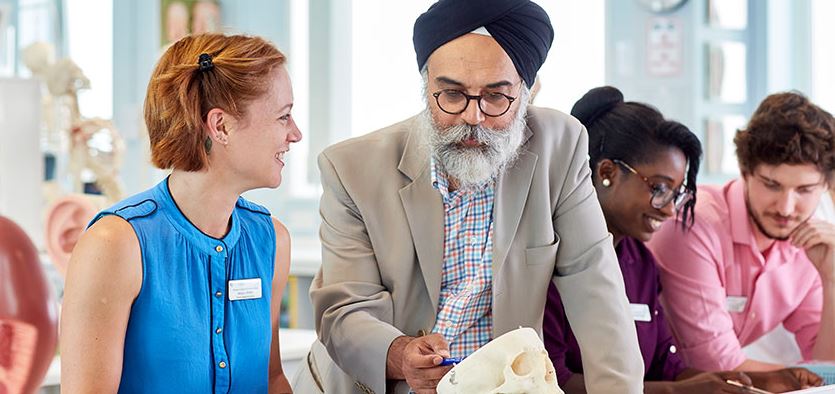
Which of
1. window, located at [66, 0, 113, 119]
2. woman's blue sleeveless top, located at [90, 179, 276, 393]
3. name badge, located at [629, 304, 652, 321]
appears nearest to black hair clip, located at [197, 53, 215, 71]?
woman's blue sleeveless top, located at [90, 179, 276, 393]

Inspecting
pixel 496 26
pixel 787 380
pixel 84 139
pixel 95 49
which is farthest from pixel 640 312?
pixel 95 49

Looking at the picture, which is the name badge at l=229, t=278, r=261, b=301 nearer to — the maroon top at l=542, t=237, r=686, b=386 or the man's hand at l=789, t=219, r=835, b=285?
the maroon top at l=542, t=237, r=686, b=386

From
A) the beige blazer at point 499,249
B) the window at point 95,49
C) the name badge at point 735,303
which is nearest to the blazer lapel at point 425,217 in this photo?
the beige blazer at point 499,249

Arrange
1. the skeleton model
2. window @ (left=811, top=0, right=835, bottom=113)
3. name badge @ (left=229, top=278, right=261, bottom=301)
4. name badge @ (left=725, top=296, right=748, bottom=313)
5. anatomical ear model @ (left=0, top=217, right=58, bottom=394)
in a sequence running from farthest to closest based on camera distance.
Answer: window @ (left=811, top=0, right=835, bottom=113) → the skeleton model → name badge @ (left=725, top=296, right=748, bottom=313) → anatomical ear model @ (left=0, top=217, right=58, bottom=394) → name badge @ (left=229, top=278, right=261, bottom=301)

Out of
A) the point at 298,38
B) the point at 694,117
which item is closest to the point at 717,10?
the point at 694,117

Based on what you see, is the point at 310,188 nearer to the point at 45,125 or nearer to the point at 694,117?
the point at 45,125

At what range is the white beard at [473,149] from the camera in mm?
1989

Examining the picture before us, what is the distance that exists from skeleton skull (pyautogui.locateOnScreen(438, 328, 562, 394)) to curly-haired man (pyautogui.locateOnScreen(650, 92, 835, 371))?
1.39m

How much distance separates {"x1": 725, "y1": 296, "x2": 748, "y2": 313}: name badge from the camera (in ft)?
9.83

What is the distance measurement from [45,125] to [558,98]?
285 centimetres

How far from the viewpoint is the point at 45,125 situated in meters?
5.92

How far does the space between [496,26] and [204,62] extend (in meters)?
0.56

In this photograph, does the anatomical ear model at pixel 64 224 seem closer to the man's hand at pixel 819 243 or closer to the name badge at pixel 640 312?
the name badge at pixel 640 312

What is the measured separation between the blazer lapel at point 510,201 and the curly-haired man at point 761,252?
0.90 metres
